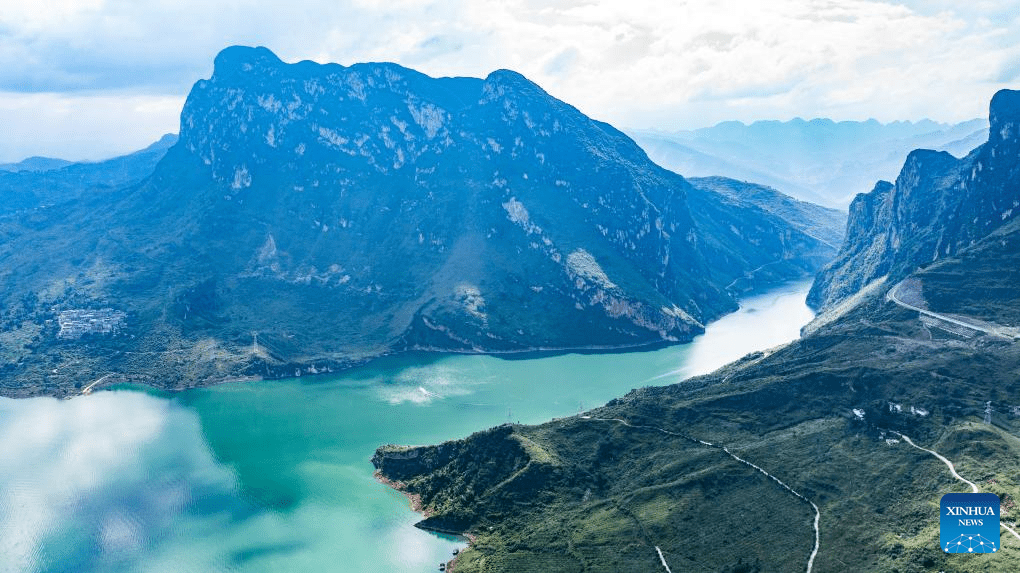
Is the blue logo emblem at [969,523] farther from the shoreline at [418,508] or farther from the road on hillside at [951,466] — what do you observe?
the shoreline at [418,508]

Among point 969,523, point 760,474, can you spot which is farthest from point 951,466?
point 969,523

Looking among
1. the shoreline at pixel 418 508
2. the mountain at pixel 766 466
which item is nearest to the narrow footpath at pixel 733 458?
the mountain at pixel 766 466

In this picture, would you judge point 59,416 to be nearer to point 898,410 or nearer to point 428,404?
point 428,404

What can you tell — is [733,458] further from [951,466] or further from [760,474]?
[951,466]

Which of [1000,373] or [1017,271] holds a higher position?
Answer: [1017,271]

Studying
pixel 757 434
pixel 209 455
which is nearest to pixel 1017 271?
pixel 757 434

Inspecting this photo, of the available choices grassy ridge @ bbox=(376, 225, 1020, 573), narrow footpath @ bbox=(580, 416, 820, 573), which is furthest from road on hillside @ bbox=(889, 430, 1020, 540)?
narrow footpath @ bbox=(580, 416, 820, 573)
